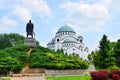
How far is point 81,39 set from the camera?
122 metres

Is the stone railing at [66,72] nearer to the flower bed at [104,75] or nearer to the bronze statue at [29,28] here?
the bronze statue at [29,28]

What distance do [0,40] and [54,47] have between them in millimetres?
50259

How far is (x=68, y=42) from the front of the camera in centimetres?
11469

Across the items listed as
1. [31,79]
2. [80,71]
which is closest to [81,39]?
[80,71]

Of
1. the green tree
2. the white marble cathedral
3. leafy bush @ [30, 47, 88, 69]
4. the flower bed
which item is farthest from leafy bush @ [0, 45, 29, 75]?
the white marble cathedral

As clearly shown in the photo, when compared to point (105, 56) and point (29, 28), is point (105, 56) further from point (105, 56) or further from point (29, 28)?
point (29, 28)

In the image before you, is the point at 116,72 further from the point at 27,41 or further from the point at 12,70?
the point at 27,41

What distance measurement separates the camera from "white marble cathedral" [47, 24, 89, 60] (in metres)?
114

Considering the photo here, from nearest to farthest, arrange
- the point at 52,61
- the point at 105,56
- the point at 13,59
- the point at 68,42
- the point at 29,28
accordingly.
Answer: the point at 13,59
the point at 52,61
the point at 29,28
the point at 105,56
the point at 68,42

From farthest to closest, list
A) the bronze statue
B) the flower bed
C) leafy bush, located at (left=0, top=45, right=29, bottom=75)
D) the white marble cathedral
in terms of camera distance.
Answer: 1. the white marble cathedral
2. the bronze statue
3. leafy bush, located at (left=0, top=45, right=29, bottom=75)
4. the flower bed

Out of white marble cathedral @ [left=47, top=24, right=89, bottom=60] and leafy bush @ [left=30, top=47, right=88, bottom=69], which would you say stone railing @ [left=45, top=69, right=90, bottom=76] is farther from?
white marble cathedral @ [left=47, top=24, right=89, bottom=60]

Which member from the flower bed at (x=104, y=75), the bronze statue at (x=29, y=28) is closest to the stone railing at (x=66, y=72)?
the bronze statue at (x=29, y=28)

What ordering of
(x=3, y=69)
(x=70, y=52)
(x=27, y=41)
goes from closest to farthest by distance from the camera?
(x=3, y=69), (x=27, y=41), (x=70, y=52)

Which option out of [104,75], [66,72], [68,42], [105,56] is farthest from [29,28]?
[68,42]
